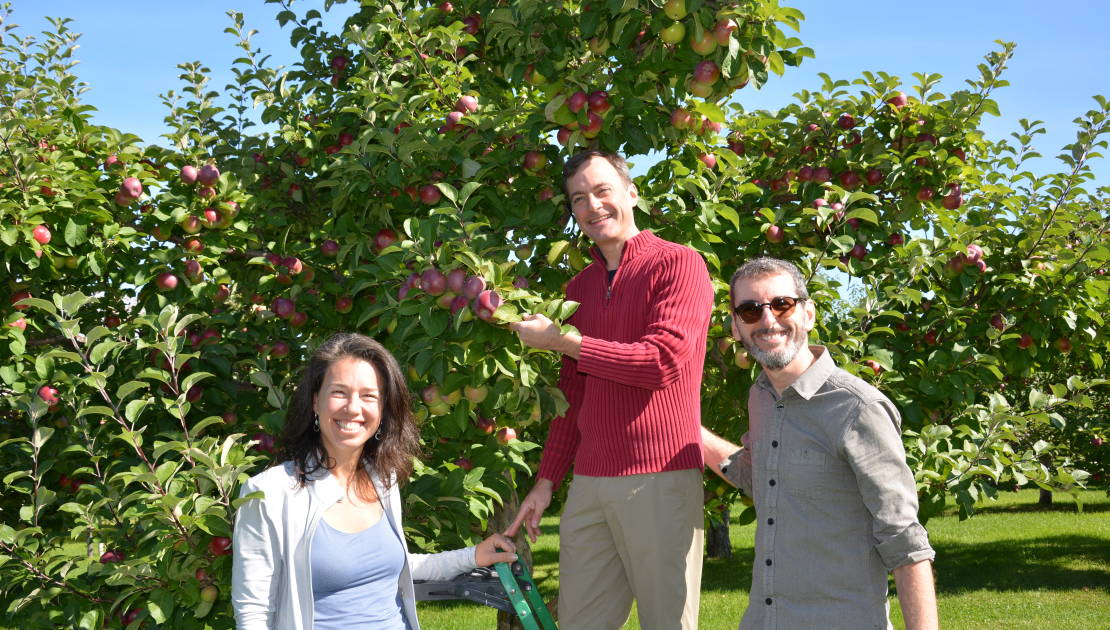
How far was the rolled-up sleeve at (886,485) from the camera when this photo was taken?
6.54 ft

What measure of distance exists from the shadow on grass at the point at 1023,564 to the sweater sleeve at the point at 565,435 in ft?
34.9

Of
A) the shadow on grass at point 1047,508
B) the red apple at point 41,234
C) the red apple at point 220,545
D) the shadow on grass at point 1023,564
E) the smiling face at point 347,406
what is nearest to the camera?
the smiling face at point 347,406

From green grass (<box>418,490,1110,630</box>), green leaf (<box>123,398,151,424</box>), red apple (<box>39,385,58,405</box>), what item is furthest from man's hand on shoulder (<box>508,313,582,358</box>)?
green grass (<box>418,490,1110,630</box>)

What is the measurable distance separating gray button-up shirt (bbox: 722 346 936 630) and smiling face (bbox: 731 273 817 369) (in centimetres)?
7

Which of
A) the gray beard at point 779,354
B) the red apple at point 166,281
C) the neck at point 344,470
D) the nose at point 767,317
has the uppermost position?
the red apple at point 166,281

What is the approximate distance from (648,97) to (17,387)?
9.54ft

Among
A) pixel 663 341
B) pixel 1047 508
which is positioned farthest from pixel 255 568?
pixel 1047 508

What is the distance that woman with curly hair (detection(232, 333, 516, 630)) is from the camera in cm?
233

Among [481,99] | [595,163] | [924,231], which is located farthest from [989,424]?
[481,99]

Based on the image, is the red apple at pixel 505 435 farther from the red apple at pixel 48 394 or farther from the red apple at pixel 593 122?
the red apple at pixel 48 394

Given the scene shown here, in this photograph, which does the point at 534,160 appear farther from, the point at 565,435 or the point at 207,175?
the point at 207,175

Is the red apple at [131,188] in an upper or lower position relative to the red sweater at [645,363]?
upper

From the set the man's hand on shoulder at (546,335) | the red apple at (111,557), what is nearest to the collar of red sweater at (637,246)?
the man's hand on shoulder at (546,335)

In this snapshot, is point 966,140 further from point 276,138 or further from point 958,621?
point 958,621
